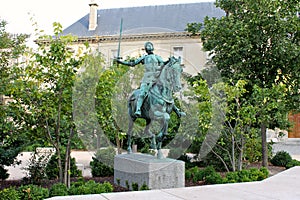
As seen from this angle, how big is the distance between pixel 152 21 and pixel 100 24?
18.3ft

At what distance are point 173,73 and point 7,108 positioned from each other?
188 inches

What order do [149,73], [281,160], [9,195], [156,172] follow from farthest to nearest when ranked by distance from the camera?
[281,160] < [149,73] < [156,172] < [9,195]

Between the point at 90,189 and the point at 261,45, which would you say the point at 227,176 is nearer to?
the point at 90,189

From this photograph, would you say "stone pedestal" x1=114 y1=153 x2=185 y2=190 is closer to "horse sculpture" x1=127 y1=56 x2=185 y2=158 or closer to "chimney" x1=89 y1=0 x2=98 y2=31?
"horse sculpture" x1=127 y1=56 x2=185 y2=158

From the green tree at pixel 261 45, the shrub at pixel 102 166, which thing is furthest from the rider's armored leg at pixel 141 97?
the green tree at pixel 261 45

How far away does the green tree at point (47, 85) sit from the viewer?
30.9 feet

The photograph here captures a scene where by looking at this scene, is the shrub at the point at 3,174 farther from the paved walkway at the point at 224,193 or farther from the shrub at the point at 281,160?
the shrub at the point at 281,160

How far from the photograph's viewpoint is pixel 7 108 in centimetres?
1008

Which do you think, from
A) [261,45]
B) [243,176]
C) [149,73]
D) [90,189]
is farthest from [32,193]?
[261,45]

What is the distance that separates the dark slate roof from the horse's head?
85.7 feet

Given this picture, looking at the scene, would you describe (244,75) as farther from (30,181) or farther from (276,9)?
(30,181)

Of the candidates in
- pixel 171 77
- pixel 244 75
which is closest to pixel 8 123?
pixel 171 77

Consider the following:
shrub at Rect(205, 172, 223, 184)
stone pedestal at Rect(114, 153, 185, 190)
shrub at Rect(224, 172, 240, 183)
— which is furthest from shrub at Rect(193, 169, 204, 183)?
stone pedestal at Rect(114, 153, 185, 190)

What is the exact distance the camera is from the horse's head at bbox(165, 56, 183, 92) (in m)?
9.03
